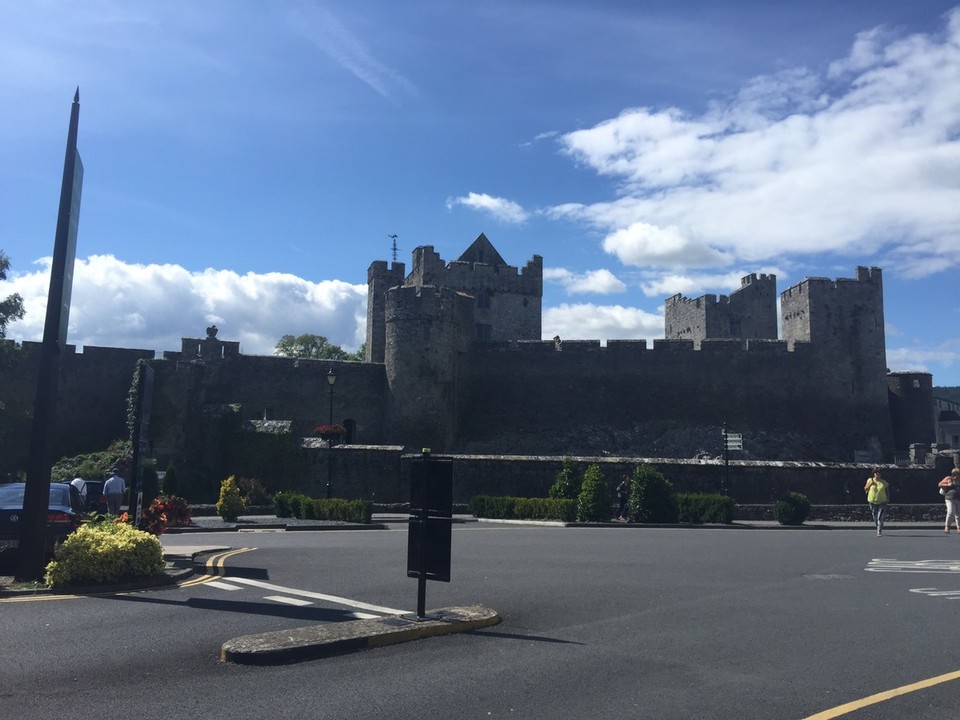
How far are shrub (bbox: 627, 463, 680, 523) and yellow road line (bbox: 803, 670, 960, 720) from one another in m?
17.9

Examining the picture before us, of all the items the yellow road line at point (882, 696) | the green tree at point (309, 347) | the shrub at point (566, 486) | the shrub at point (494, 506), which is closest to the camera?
the yellow road line at point (882, 696)

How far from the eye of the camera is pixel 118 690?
6406 millimetres

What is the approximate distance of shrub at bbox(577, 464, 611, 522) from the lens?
2506 centimetres

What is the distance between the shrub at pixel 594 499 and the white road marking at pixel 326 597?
14700 millimetres

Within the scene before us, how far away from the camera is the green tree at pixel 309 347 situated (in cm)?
8475

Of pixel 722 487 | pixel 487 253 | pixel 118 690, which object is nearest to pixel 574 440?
pixel 722 487

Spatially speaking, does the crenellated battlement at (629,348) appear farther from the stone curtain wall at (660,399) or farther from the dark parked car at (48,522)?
the dark parked car at (48,522)

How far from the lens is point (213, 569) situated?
505 inches

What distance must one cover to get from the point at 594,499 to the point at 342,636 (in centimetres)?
1802

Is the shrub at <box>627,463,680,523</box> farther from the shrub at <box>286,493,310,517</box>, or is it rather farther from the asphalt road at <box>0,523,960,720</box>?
the asphalt road at <box>0,523,960,720</box>

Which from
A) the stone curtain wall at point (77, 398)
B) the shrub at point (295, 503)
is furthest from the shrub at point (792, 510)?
the stone curtain wall at point (77, 398)

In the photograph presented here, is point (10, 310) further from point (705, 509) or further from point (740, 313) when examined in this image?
point (740, 313)

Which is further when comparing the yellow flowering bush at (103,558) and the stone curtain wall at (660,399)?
the stone curtain wall at (660,399)

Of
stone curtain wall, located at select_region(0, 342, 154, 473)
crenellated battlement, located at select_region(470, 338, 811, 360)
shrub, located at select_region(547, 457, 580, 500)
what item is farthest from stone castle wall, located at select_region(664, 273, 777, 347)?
stone curtain wall, located at select_region(0, 342, 154, 473)
